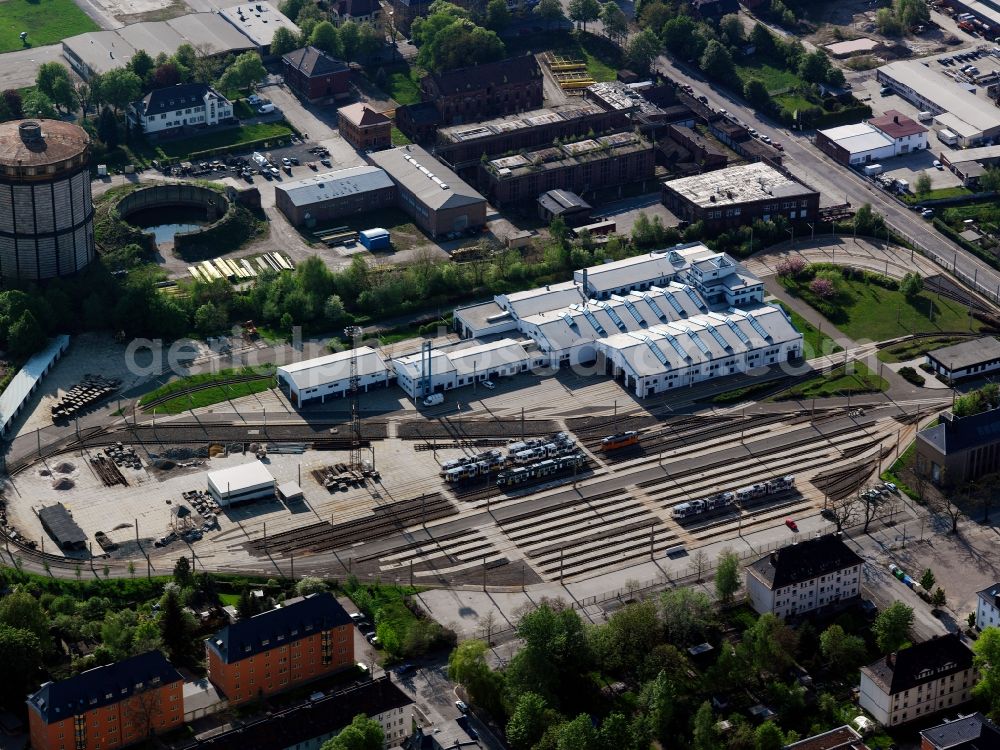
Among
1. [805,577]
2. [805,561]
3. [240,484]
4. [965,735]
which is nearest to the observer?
[965,735]

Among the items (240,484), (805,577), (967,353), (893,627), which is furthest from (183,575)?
(967,353)

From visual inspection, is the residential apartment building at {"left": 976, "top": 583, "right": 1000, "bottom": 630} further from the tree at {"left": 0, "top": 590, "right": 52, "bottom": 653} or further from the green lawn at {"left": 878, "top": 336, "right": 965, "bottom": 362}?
the tree at {"left": 0, "top": 590, "right": 52, "bottom": 653}

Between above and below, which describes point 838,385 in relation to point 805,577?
below

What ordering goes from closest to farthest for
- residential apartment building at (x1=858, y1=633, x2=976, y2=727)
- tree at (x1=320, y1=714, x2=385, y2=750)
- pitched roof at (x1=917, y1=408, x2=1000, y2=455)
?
1. tree at (x1=320, y1=714, x2=385, y2=750)
2. residential apartment building at (x1=858, y1=633, x2=976, y2=727)
3. pitched roof at (x1=917, y1=408, x2=1000, y2=455)

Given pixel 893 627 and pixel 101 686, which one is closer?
pixel 101 686

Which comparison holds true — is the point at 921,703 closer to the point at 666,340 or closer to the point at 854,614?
the point at 854,614

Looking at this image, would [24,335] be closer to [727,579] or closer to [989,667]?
[727,579]

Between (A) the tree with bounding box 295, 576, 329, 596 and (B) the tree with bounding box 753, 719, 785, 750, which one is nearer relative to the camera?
(B) the tree with bounding box 753, 719, 785, 750

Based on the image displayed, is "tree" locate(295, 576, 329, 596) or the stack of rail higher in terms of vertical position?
"tree" locate(295, 576, 329, 596)

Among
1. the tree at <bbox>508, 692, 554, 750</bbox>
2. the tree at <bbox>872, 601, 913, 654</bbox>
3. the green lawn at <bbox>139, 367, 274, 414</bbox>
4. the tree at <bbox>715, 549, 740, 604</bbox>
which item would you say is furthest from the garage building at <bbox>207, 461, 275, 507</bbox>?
the tree at <bbox>872, 601, 913, 654</bbox>
